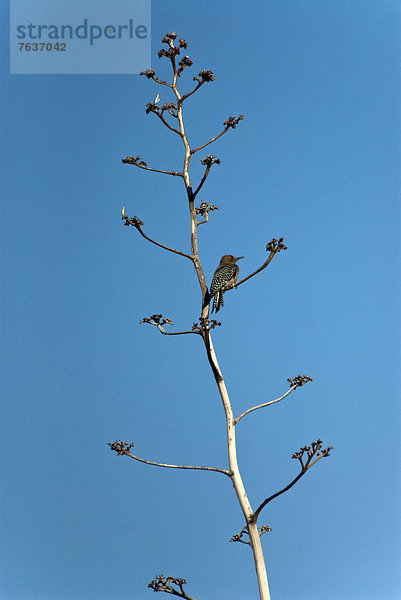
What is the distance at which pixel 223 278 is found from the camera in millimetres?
6953

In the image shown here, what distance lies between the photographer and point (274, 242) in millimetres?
6246

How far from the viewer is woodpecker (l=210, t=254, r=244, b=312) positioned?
6.74 metres

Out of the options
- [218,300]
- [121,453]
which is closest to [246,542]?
[121,453]

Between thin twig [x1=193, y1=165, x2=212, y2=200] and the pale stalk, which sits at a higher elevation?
thin twig [x1=193, y1=165, x2=212, y2=200]

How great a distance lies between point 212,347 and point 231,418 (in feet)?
1.97

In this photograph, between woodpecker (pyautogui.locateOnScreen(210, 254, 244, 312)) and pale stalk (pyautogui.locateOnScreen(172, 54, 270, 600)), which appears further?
woodpecker (pyautogui.locateOnScreen(210, 254, 244, 312))

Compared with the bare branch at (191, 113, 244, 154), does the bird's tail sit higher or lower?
lower

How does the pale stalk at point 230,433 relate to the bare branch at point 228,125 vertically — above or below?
below

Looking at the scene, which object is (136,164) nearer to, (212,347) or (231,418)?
(212,347)

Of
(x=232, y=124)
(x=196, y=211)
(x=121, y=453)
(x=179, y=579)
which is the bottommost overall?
(x=179, y=579)

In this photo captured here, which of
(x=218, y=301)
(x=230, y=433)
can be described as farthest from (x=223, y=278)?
(x=230, y=433)

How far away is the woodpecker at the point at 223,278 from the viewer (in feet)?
22.1

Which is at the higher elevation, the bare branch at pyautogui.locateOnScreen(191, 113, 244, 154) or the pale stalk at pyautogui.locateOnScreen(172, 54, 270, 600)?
the bare branch at pyautogui.locateOnScreen(191, 113, 244, 154)

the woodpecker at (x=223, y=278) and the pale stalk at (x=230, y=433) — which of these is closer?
the pale stalk at (x=230, y=433)
